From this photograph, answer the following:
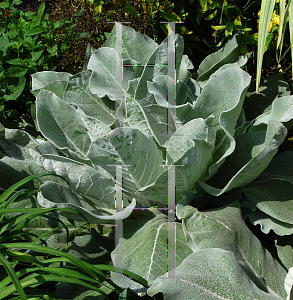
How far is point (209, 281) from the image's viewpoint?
974 mm

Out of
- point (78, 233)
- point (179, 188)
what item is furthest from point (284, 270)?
point (78, 233)

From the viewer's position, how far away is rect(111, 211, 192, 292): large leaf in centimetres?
112

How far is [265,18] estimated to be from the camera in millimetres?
1155

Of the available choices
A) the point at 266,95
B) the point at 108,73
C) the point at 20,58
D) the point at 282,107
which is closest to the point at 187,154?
the point at 282,107

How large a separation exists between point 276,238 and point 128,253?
591 millimetres

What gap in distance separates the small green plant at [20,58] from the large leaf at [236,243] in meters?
1.27

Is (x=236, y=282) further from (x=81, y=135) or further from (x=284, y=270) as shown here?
(x=81, y=135)

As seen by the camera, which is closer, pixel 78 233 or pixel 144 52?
pixel 78 233

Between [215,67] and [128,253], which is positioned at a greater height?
[215,67]

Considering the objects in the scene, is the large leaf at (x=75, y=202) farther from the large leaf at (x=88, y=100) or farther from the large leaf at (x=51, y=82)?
the large leaf at (x=51, y=82)

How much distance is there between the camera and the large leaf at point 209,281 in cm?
94

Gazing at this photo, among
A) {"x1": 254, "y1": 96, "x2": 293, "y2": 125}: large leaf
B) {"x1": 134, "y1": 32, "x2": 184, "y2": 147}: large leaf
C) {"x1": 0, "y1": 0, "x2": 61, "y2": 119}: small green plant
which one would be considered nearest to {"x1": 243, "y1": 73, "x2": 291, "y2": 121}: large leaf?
{"x1": 254, "y1": 96, "x2": 293, "y2": 125}: large leaf

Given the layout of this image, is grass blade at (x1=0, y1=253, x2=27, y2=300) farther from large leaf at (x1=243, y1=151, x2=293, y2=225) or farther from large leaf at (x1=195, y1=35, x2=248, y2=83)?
large leaf at (x1=195, y1=35, x2=248, y2=83)

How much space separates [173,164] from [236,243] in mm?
341
